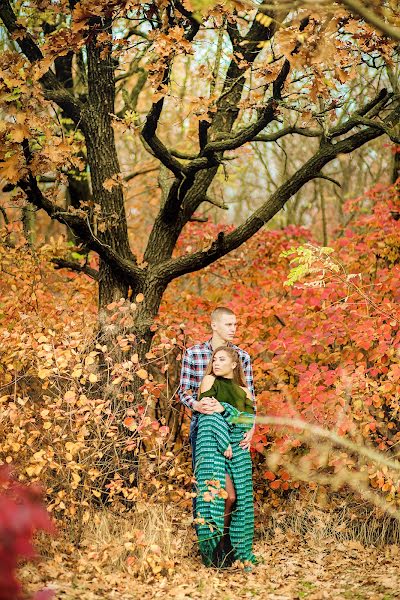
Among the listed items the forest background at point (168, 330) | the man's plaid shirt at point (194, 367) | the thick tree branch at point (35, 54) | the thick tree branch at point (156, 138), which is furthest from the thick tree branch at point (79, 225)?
the man's plaid shirt at point (194, 367)

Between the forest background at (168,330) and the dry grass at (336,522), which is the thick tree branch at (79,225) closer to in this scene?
the forest background at (168,330)

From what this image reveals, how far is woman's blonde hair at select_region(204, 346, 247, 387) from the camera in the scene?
17.3ft

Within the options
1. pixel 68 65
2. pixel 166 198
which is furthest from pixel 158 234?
pixel 68 65

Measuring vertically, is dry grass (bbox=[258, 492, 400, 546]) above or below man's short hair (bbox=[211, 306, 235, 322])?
below

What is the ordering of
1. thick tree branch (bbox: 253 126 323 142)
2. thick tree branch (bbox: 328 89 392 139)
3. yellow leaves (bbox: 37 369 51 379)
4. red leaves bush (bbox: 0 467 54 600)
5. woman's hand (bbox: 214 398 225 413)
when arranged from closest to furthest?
1. red leaves bush (bbox: 0 467 54 600)
2. yellow leaves (bbox: 37 369 51 379)
3. woman's hand (bbox: 214 398 225 413)
4. thick tree branch (bbox: 328 89 392 139)
5. thick tree branch (bbox: 253 126 323 142)

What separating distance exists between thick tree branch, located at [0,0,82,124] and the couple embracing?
2.37 metres

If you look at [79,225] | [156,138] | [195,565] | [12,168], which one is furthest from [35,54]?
[195,565]

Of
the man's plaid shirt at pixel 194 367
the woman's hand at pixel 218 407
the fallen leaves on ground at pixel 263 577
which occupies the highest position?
the man's plaid shirt at pixel 194 367

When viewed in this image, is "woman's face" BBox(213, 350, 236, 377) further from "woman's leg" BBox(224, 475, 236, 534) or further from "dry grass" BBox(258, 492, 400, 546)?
"dry grass" BBox(258, 492, 400, 546)

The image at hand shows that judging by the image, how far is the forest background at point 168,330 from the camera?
196 inches

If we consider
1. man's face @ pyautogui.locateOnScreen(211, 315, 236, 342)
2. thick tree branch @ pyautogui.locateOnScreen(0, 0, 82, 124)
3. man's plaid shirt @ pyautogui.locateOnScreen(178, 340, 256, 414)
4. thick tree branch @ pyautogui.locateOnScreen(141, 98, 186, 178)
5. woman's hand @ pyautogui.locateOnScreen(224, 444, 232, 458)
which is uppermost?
thick tree branch @ pyautogui.locateOnScreen(0, 0, 82, 124)

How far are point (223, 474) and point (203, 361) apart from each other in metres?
0.84

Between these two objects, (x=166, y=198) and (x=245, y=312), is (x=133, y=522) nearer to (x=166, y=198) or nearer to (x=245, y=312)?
(x=245, y=312)

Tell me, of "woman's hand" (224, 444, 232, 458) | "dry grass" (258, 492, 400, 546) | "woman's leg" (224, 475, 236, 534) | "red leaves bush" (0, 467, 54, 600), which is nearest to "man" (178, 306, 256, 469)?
"woman's hand" (224, 444, 232, 458)
